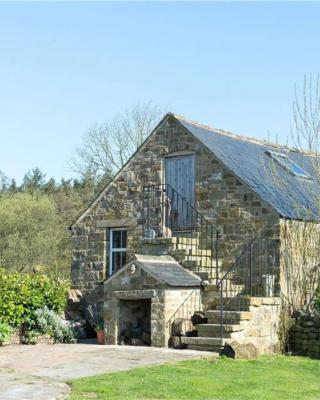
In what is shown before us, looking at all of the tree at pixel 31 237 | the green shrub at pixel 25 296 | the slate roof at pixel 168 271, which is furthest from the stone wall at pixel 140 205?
the tree at pixel 31 237

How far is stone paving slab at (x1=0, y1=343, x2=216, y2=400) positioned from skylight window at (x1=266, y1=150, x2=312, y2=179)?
8.12m

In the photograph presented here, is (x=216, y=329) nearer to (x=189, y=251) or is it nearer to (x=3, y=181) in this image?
(x=189, y=251)

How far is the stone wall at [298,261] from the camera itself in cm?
1819

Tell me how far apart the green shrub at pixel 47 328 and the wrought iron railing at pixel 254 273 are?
13.6 ft

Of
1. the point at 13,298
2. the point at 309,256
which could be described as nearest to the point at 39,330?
the point at 13,298

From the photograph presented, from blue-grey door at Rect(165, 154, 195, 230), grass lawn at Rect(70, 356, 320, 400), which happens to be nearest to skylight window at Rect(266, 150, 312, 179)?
blue-grey door at Rect(165, 154, 195, 230)

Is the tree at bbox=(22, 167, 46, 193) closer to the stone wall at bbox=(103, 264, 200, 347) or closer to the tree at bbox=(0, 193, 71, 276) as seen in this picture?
the tree at bbox=(0, 193, 71, 276)

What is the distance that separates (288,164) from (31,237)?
62.4 feet

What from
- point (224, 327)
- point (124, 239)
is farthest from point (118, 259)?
point (224, 327)

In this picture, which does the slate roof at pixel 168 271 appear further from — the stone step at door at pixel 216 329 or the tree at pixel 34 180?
the tree at pixel 34 180

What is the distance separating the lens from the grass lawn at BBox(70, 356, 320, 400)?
34.8 ft

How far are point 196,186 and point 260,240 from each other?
2890mm

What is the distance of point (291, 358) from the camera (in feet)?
53.2

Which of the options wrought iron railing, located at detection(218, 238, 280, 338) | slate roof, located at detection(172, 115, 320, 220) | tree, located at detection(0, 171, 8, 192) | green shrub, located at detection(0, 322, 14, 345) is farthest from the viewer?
tree, located at detection(0, 171, 8, 192)
